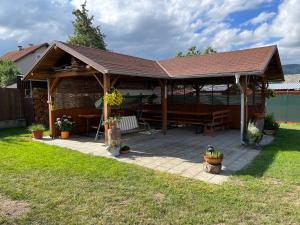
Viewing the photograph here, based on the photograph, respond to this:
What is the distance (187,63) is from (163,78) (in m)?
2.40

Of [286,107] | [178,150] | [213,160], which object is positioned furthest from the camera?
[286,107]

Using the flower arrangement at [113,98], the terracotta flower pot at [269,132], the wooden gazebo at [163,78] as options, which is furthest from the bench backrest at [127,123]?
the terracotta flower pot at [269,132]

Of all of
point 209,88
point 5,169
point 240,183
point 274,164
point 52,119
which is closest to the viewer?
point 240,183

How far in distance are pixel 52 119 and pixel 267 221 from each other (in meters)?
7.81

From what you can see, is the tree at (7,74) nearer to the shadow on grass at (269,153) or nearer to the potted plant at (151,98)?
the potted plant at (151,98)

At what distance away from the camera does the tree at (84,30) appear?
26484 millimetres

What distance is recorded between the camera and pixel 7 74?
20.4 meters

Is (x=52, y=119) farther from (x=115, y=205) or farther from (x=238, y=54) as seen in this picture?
(x=238, y=54)

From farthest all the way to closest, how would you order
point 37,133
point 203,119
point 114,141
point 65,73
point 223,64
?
point 203,119 < point 223,64 < point 37,133 < point 65,73 < point 114,141

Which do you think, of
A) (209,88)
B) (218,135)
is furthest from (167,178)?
(209,88)

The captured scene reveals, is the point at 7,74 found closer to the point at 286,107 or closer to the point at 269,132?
the point at 269,132

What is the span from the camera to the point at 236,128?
38.2 ft

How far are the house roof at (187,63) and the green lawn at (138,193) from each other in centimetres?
281

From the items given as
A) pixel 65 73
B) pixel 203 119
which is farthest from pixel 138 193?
pixel 203 119
